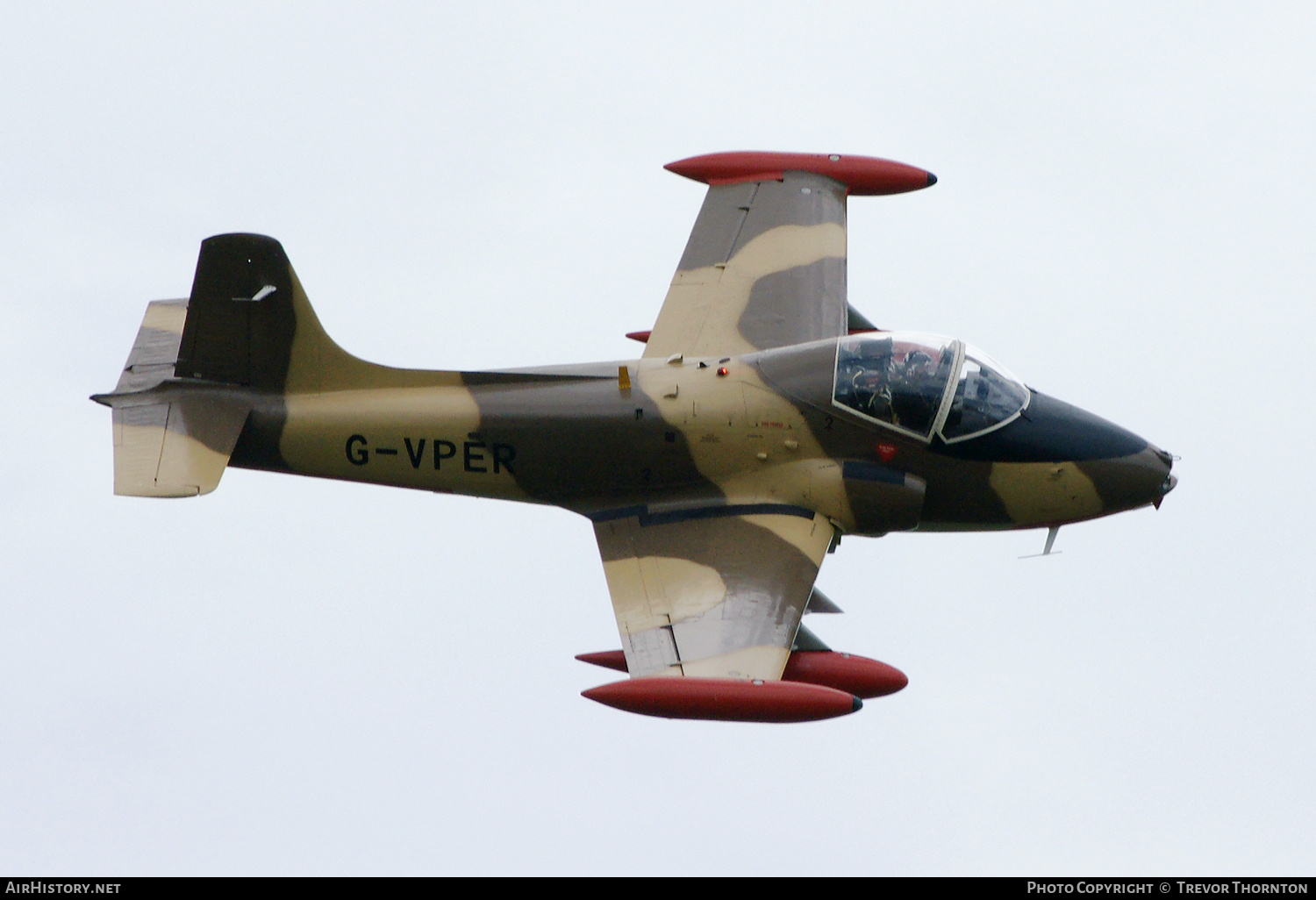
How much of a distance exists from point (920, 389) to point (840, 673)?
3.14 m

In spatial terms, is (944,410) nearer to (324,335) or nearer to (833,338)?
(833,338)

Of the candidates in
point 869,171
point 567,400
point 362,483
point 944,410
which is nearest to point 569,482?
point 567,400

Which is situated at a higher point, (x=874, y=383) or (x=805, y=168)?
(x=805, y=168)

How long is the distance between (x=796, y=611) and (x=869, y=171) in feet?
22.8

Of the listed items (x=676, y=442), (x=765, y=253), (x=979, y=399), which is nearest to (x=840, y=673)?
(x=676, y=442)

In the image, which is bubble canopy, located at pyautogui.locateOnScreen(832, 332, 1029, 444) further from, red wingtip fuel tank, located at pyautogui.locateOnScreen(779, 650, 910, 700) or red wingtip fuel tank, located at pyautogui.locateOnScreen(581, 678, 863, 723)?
red wingtip fuel tank, located at pyautogui.locateOnScreen(581, 678, 863, 723)

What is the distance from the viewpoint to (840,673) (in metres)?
20.1

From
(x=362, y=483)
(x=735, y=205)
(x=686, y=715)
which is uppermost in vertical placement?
(x=735, y=205)

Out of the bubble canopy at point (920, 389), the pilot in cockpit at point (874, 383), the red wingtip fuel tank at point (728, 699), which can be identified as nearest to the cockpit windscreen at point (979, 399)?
the bubble canopy at point (920, 389)

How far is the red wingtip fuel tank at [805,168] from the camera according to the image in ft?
80.3

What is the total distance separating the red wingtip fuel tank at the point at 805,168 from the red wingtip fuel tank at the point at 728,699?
26.0 ft

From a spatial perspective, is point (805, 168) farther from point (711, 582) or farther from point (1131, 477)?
point (711, 582)

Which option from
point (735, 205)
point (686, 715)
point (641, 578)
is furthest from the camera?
point (735, 205)

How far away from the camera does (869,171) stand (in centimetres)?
2462
